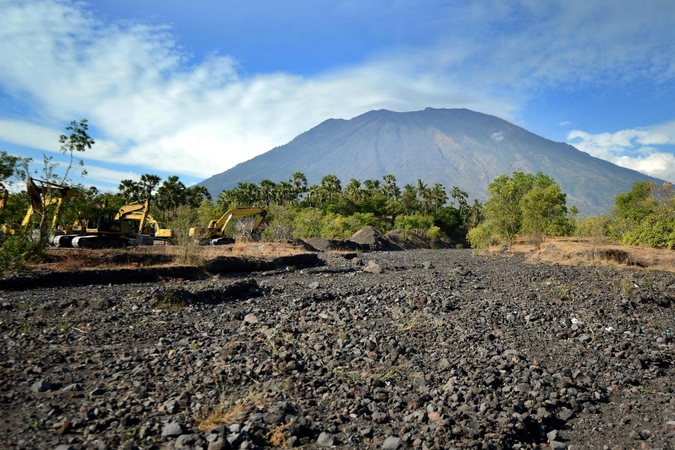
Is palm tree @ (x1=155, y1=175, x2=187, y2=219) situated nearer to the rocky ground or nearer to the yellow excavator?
the yellow excavator

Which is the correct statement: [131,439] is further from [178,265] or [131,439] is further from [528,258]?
[528,258]

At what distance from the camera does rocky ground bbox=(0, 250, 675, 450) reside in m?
4.51

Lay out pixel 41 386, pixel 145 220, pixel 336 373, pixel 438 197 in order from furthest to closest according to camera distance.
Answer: pixel 438 197 < pixel 145 220 < pixel 336 373 < pixel 41 386

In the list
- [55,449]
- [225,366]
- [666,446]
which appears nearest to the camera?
[55,449]

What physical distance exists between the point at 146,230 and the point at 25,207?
7662mm

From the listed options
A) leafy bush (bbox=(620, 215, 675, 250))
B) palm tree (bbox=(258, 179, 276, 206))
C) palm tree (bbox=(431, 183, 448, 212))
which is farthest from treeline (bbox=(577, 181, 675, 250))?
palm tree (bbox=(258, 179, 276, 206))

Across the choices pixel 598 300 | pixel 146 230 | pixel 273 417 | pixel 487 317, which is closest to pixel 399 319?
pixel 487 317

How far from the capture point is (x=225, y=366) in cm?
621

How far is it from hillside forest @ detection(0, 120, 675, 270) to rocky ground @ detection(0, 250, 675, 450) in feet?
23.5

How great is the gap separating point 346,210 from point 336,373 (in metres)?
53.6

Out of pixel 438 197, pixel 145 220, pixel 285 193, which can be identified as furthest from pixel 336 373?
pixel 438 197

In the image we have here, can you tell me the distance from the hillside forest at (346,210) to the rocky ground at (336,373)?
23.5 feet

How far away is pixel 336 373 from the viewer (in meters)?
6.14

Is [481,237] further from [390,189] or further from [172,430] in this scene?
[390,189]
